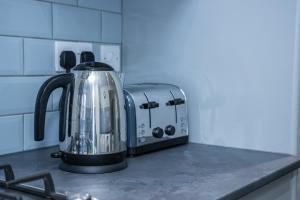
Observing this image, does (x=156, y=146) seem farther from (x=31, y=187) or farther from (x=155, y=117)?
(x=31, y=187)

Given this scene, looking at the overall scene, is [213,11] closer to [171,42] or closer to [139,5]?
[171,42]

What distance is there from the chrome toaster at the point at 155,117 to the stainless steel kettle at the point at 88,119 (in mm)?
139

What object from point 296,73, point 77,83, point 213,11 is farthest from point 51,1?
point 296,73

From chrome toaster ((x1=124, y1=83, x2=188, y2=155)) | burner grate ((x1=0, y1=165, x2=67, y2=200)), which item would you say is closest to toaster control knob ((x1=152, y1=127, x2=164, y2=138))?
chrome toaster ((x1=124, y1=83, x2=188, y2=155))

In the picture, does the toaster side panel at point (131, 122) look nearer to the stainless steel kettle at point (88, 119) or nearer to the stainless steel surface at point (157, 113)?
the stainless steel surface at point (157, 113)

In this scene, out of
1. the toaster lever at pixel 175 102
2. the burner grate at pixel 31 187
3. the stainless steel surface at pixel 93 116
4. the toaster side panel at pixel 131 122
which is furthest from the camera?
the toaster lever at pixel 175 102

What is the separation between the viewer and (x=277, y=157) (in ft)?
3.46

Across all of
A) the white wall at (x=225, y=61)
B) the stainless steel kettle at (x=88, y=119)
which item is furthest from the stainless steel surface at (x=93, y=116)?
the white wall at (x=225, y=61)

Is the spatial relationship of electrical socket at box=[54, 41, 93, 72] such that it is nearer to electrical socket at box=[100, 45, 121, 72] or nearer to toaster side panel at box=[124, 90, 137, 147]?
electrical socket at box=[100, 45, 121, 72]

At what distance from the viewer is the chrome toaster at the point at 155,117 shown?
106 centimetres

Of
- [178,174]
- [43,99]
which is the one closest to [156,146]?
[178,174]

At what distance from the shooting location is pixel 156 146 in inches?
44.2

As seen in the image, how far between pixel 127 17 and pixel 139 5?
0.20 feet

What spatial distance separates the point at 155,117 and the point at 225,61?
26cm
